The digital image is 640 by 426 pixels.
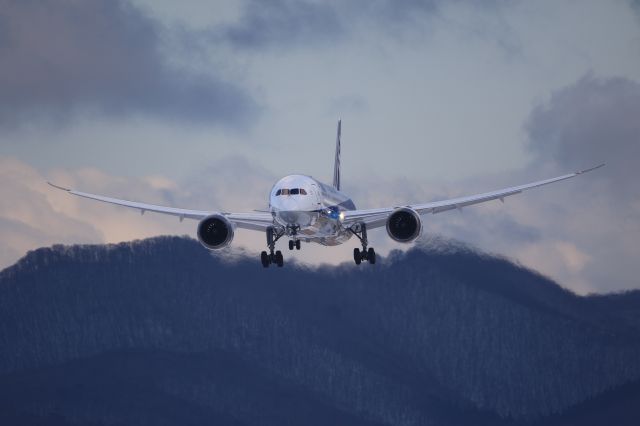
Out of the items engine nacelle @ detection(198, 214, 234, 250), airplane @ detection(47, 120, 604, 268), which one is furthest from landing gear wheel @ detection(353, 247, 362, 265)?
engine nacelle @ detection(198, 214, 234, 250)

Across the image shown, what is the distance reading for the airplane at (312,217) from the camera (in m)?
88.4

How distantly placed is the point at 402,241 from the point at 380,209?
110 inches

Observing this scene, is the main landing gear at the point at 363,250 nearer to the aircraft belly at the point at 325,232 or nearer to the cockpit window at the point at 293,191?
the aircraft belly at the point at 325,232

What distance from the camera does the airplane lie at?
8844 cm

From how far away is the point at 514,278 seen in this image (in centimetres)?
19238

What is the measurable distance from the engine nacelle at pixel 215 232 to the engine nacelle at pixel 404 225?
11156mm

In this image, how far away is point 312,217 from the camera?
88750mm

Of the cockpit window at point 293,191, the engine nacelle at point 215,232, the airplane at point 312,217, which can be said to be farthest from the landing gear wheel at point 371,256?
the cockpit window at point 293,191

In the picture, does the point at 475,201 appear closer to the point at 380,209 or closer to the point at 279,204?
the point at 380,209

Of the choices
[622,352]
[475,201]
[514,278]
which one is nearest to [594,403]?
[622,352]

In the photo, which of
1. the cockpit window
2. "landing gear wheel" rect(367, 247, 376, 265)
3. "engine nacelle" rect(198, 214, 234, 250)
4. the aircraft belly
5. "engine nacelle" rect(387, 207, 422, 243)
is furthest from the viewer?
"landing gear wheel" rect(367, 247, 376, 265)

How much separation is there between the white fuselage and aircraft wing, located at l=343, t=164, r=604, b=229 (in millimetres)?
1550

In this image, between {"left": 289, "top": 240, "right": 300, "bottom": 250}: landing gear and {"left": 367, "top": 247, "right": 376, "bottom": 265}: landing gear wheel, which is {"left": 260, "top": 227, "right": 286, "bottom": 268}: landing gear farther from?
{"left": 367, "top": 247, "right": 376, "bottom": 265}: landing gear wheel

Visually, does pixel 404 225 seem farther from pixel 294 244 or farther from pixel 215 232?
pixel 215 232
